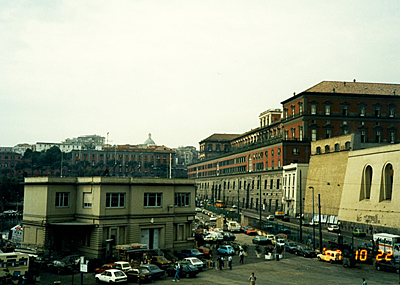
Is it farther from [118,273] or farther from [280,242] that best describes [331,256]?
[118,273]

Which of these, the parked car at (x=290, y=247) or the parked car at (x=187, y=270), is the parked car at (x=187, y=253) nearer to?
the parked car at (x=187, y=270)

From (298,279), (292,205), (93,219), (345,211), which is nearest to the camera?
(298,279)

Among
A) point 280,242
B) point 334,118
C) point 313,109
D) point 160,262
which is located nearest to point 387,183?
A: point 280,242

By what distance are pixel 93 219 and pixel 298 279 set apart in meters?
22.6

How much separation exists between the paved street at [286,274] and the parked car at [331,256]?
25.7 inches

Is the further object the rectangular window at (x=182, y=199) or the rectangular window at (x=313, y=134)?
the rectangular window at (x=313, y=134)

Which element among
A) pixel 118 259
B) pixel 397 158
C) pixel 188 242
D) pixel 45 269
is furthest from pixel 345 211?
pixel 45 269

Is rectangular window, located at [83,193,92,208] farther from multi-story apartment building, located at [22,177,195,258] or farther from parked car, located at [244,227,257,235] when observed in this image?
parked car, located at [244,227,257,235]

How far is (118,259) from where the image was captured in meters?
44.3

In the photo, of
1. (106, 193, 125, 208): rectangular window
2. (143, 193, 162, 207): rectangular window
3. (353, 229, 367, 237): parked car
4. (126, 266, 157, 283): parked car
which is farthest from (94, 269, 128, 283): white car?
(353, 229, 367, 237): parked car

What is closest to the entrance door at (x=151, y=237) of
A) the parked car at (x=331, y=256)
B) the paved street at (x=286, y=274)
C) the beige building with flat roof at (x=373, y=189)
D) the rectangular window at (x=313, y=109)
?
the paved street at (x=286, y=274)

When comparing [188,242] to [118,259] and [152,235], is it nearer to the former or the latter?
[152,235]

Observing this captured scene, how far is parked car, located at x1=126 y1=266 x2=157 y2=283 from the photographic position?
35.9 meters

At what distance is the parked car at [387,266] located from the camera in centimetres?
4159
